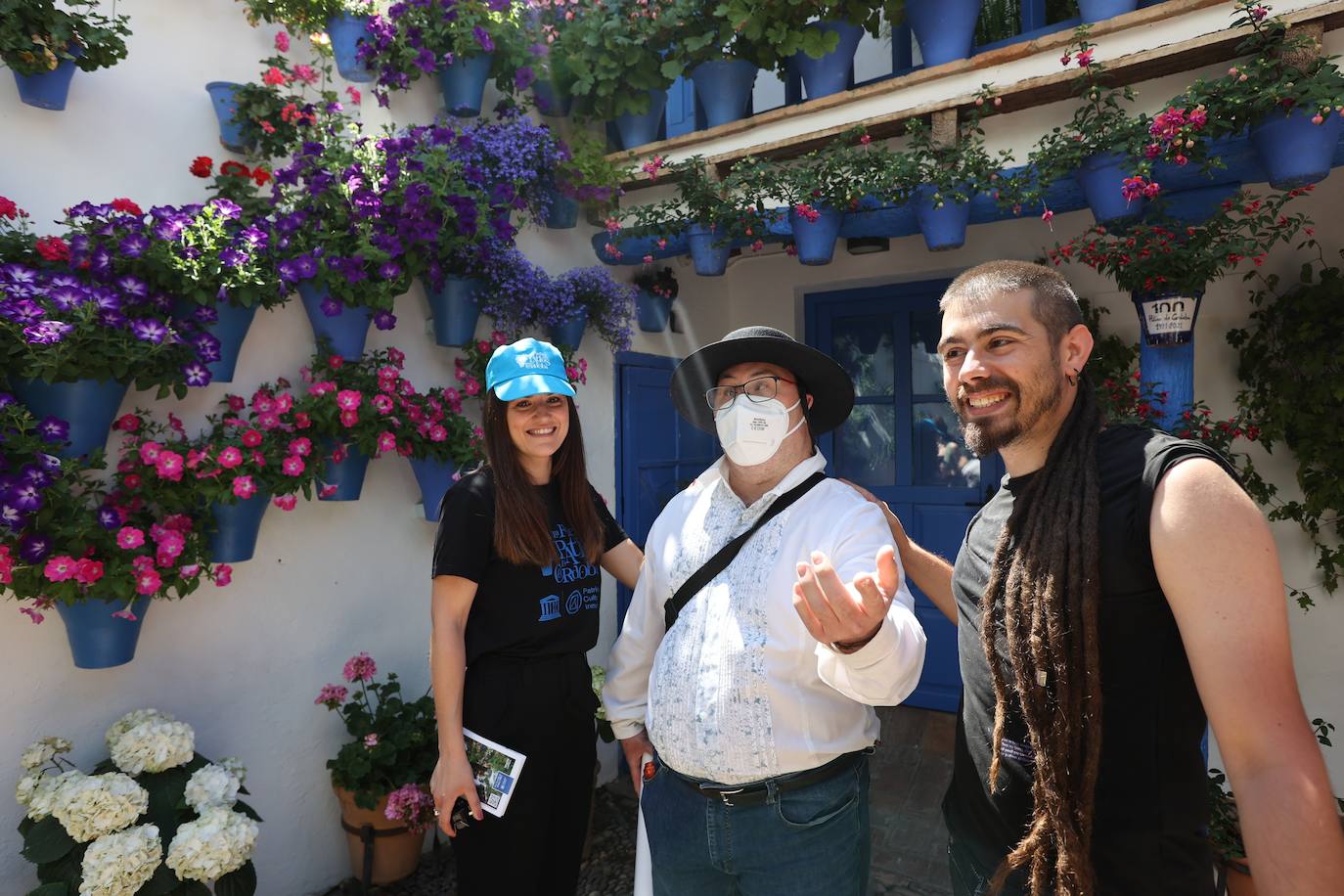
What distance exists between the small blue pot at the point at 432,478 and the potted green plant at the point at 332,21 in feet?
5.18

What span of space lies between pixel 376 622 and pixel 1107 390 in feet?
11.0

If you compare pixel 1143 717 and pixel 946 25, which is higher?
pixel 946 25

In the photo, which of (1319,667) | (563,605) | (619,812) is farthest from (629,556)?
(1319,667)

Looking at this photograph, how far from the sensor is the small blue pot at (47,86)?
2098 millimetres

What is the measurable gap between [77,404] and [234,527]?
1.86ft

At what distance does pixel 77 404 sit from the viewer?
6.55 ft

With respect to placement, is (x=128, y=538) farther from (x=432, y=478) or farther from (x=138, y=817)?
(x=432, y=478)

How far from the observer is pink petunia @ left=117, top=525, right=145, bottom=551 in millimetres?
2027

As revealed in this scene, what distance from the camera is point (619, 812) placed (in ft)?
12.3

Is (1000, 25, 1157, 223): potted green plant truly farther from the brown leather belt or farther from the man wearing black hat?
the brown leather belt

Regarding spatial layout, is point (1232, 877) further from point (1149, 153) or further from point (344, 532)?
point (344, 532)

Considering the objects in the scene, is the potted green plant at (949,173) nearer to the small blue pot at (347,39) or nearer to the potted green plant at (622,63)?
the potted green plant at (622,63)

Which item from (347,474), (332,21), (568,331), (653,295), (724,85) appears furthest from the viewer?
(653,295)

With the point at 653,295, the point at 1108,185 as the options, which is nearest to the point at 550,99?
the point at 653,295
